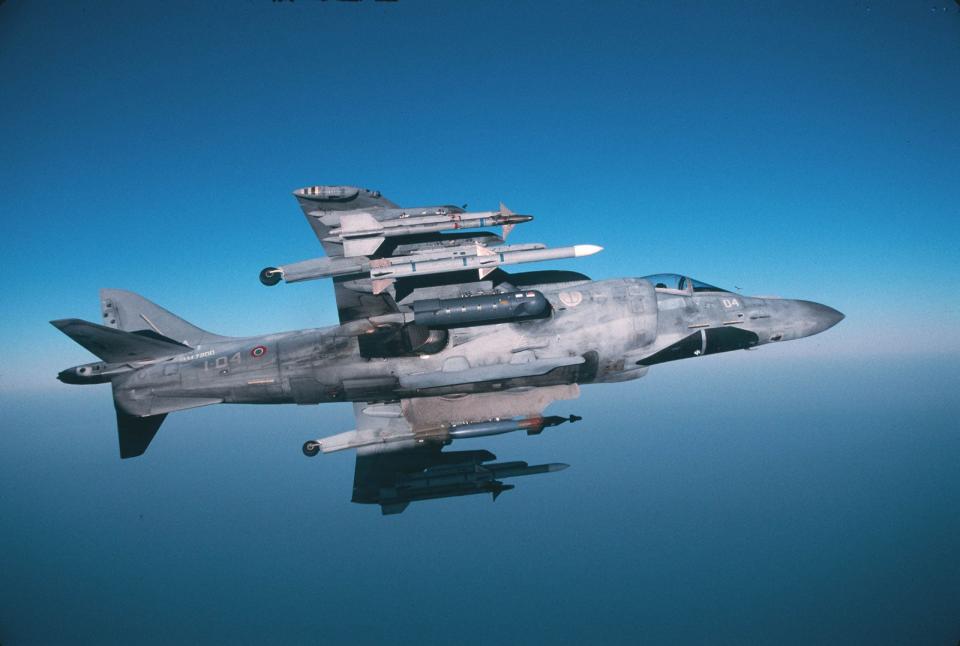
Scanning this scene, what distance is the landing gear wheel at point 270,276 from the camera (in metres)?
7.45

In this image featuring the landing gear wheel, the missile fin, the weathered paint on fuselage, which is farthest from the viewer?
the weathered paint on fuselage

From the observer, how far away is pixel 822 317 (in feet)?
31.1

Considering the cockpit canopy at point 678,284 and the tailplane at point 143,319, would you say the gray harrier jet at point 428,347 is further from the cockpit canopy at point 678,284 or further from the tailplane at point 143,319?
the tailplane at point 143,319

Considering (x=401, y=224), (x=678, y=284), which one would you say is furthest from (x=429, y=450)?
(x=678, y=284)

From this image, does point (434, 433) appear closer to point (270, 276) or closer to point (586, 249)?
point (270, 276)

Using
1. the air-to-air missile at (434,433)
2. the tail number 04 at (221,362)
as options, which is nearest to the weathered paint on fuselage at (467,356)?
the tail number 04 at (221,362)

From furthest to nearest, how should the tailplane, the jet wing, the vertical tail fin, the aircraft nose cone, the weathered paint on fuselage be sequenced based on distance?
the tailplane
the aircraft nose cone
the vertical tail fin
the jet wing
the weathered paint on fuselage

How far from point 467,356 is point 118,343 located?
25.3 feet

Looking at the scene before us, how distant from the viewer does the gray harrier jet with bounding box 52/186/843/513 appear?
812cm

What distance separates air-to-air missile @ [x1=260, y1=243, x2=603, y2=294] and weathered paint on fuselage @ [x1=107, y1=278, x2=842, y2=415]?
5.14 feet

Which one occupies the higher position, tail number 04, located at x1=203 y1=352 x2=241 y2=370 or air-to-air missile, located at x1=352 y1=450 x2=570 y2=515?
tail number 04, located at x1=203 y1=352 x2=241 y2=370

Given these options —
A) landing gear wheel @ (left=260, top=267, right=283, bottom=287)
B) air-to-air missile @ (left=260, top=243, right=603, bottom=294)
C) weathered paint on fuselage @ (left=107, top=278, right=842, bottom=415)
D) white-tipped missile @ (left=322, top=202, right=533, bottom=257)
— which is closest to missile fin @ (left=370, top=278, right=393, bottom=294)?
air-to-air missile @ (left=260, top=243, right=603, bottom=294)

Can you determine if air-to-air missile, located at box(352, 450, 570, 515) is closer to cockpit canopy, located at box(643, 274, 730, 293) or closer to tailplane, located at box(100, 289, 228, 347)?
cockpit canopy, located at box(643, 274, 730, 293)

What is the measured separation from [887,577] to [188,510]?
6504 centimetres
